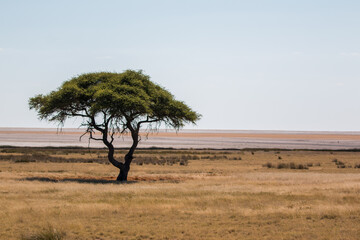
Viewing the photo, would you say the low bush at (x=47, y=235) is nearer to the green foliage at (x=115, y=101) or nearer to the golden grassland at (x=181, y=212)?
the golden grassland at (x=181, y=212)

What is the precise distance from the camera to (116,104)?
120 ft

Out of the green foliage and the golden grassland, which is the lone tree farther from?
the golden grassland

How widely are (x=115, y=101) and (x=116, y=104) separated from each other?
0.94 feet

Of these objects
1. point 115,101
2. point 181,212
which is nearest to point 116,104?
point 115,101

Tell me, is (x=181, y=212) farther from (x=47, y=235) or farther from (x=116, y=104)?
(x=116, y=104)

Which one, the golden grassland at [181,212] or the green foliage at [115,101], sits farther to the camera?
the green foliage at [115,101]

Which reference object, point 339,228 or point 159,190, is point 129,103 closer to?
point 159,190

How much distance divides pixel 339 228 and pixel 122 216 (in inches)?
334

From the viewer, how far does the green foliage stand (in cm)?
3659

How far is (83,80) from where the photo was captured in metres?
39.5

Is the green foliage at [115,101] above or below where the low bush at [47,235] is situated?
above

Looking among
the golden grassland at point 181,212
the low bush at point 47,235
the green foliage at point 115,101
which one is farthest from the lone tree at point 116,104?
the low bush at point 47,235

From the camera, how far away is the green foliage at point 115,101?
3659 cm

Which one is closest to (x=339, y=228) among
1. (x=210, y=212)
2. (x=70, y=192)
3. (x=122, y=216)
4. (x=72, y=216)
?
(x=210, y=212)
